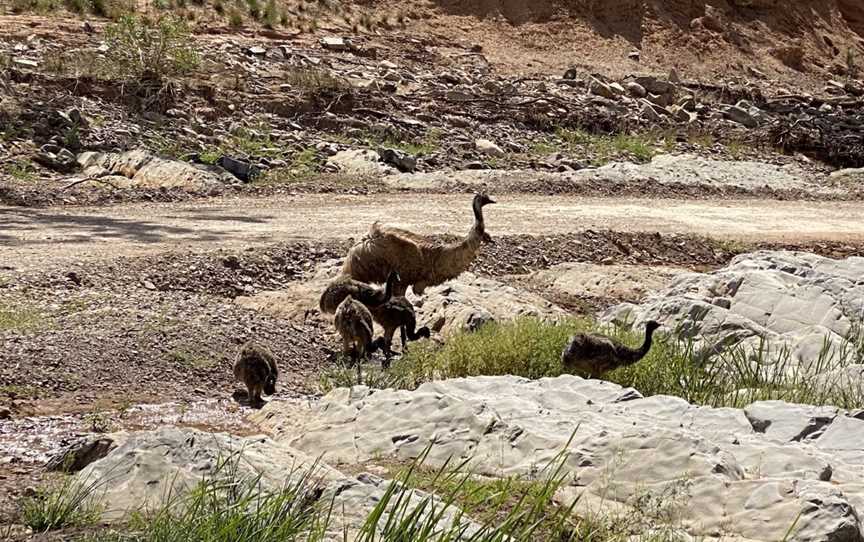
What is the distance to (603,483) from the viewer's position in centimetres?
709

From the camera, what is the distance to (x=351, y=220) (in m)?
17.7

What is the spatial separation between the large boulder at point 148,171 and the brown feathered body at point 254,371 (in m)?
9.24

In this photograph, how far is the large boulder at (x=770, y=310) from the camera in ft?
38.7

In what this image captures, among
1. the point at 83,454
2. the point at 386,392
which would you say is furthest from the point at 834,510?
the point at 83,454

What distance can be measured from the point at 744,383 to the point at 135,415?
16.8 feet

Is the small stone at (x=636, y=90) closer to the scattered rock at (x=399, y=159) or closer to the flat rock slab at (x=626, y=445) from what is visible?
the scattered rock at (x=399, y=159)

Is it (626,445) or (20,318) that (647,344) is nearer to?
(626,445)

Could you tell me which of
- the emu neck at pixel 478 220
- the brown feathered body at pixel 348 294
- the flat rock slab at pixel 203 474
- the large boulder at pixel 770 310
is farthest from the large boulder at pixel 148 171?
the flat rock slab at pixel 203 474

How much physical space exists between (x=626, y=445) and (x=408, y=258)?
22.6 feet

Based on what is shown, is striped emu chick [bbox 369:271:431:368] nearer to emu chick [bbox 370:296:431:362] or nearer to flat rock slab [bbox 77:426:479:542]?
emu chick [bbox 370:296:431:362]

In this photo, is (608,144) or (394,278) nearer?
(394,278)

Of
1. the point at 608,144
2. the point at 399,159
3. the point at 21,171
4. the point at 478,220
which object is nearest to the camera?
the point at 478,220

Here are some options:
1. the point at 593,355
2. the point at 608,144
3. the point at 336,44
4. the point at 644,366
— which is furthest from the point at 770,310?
the point at 336,44

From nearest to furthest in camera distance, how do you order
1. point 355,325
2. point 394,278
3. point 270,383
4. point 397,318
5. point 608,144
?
point 270,383, point 355,325, point 397,318, point 394,278, point 608,144
